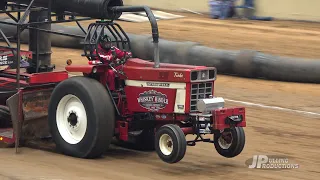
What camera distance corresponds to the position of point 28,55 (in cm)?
1161

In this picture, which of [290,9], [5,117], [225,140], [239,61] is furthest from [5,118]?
[290,9]

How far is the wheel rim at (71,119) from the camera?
916 cm

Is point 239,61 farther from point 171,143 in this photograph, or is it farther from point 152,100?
point 171,143

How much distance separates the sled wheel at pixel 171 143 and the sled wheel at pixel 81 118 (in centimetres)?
73

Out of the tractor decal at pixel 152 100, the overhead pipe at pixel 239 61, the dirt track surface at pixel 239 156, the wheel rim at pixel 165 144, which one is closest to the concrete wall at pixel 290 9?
the overhead pipe at pixel 239 61

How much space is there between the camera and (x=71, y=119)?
927cm

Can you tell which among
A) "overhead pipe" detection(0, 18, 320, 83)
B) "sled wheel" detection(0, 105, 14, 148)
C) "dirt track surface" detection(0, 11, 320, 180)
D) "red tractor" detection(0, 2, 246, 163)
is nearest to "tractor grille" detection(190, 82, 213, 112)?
"red tractor" detection(0, 2, 246, 163)

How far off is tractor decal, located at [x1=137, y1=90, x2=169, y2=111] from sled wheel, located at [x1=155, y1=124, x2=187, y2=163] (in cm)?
38

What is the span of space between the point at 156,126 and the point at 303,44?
11.8 m

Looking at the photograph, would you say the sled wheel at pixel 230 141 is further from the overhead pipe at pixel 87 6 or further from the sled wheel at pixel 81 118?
the overhead pipe at pixel 87 6

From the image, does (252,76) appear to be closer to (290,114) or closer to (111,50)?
(290,114)

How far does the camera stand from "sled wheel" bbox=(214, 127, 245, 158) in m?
8.78

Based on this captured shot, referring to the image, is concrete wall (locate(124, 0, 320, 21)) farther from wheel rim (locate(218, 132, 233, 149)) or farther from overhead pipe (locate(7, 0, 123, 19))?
wheel rim (locate(218, 132, 233, 149))

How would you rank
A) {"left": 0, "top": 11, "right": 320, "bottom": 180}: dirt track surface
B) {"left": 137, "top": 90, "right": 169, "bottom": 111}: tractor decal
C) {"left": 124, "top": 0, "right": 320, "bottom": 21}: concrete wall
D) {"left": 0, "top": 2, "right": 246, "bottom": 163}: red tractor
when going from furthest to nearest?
{"left": 124, "top": 0, "right": 320, "bottom": 21}: concrete wall < {"left": 137, "top": 90, "right": 169, "bottom": 111}: tractor decal < {"left": 0, "top": 2, "right": 246, "bottom": 163}: red tractor < {"left": 0, "top": 11, "right": 320, "bottom": 180}: dirt track surface
